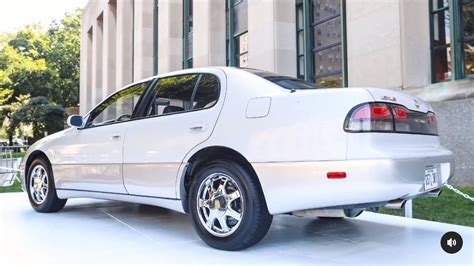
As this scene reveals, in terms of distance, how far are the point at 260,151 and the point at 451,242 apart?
1.90 metres

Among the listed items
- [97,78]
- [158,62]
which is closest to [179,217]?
[158,62]

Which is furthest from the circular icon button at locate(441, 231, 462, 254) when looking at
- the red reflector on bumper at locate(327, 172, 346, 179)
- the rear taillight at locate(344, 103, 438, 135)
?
the red reflector on bumper at locate(327, 172, 346, 179)

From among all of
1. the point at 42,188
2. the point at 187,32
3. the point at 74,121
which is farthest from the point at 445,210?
the point at 187,32

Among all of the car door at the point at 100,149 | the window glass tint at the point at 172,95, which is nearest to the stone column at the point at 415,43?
the window glass tint at the point at 172,95

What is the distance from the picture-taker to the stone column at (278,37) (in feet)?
37.3

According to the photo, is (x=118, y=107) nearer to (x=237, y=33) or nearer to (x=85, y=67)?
(x=237, y=33)

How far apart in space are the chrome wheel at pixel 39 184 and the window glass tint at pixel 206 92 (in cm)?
275

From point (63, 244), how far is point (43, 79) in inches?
1672

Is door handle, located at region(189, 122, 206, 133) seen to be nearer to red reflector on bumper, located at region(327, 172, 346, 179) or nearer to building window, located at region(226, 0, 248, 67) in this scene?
red reflector on bumper, located at region(327, 172, 346, 179)

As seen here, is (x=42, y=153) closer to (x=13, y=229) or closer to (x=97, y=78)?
(x=13, y=229)

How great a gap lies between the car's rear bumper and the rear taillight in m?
0.23

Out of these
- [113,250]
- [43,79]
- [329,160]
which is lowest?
[113,250]

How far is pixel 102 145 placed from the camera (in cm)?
492

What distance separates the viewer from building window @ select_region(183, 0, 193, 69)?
17.1 meters
